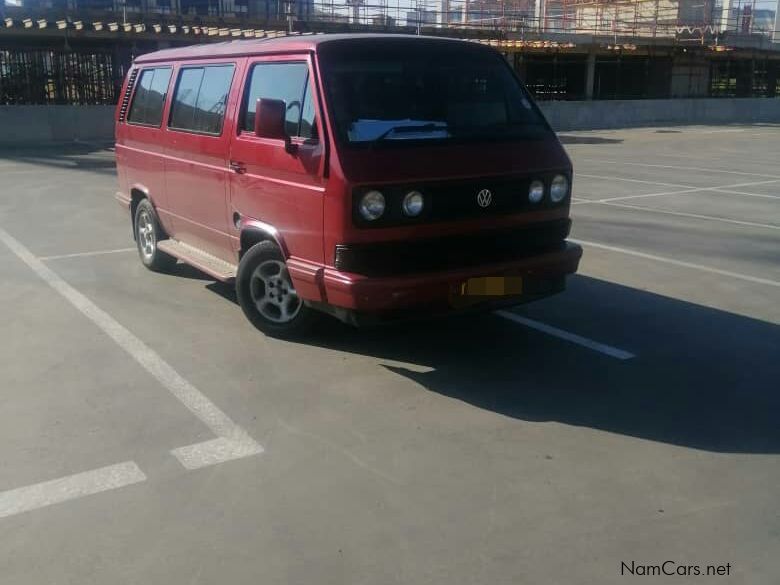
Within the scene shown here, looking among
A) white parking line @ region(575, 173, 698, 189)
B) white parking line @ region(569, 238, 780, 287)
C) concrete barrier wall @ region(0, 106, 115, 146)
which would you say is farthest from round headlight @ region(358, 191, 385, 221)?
concrete barrier wall @ region(0, 106, 115, 146)

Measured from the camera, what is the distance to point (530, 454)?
4.20 metres

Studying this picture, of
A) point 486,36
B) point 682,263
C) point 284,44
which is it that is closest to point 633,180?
point 682,263

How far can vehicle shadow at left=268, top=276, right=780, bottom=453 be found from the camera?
4.60 meters

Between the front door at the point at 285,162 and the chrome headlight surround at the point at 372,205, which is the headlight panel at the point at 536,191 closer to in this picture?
the chrome headlight surround at the point at 372,205

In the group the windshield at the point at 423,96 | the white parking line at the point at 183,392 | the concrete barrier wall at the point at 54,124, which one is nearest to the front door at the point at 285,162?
the windshield at the point at 423,96

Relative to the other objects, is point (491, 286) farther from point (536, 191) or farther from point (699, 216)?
point (699, 216)

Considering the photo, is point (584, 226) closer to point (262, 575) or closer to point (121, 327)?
point (121, 327)

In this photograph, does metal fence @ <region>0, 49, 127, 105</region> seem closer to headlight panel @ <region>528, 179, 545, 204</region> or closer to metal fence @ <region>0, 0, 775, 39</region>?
metal fence @ <region>0, 0, 775, 39</region>

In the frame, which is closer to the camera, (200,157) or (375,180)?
(375,180)

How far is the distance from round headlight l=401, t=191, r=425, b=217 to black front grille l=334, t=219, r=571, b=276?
7.1 inches

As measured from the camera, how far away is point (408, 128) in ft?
17.2

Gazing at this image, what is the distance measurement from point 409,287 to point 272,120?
1449 mm

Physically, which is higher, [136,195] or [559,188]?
[559,188]

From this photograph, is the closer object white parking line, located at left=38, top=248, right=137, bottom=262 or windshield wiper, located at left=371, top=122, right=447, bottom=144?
windshield wiper, located at left=371, top=122, right=447, bottom=144
